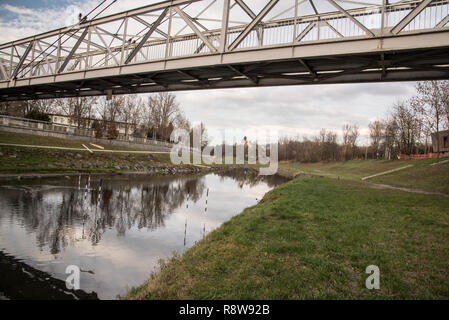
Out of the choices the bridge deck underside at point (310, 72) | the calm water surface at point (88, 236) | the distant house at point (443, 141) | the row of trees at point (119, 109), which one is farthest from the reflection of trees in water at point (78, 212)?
the row of trees at point (119, 109)

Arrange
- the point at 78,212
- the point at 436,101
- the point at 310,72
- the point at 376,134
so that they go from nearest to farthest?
the point at 310,72
the point at 78,212
the point at 436,101
the point at 376,134

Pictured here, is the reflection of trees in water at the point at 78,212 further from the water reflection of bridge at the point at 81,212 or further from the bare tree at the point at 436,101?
the bare tree at the point at 436,101

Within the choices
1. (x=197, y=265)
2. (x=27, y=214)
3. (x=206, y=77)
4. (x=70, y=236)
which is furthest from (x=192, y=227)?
(x=206, y=77)

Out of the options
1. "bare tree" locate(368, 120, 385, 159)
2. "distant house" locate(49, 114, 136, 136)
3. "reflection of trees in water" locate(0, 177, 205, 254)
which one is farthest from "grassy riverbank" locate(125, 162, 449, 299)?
"bare tree" locate(368, 120, 385, 159)

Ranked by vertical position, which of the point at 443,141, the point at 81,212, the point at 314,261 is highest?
the point at 443,141

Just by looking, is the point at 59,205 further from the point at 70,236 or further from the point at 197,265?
the point at 197,265

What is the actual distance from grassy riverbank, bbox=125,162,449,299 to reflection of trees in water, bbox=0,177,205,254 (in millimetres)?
4243

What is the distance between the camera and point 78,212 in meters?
11.9

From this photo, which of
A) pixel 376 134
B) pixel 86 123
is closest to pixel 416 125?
pixel 376 134

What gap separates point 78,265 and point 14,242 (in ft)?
8.77

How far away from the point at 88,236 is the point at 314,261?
7.44 m

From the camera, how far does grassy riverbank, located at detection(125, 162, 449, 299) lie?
4375 mm

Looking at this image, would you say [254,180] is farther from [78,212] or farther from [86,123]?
[86,123]

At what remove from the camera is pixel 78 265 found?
6824 mm
